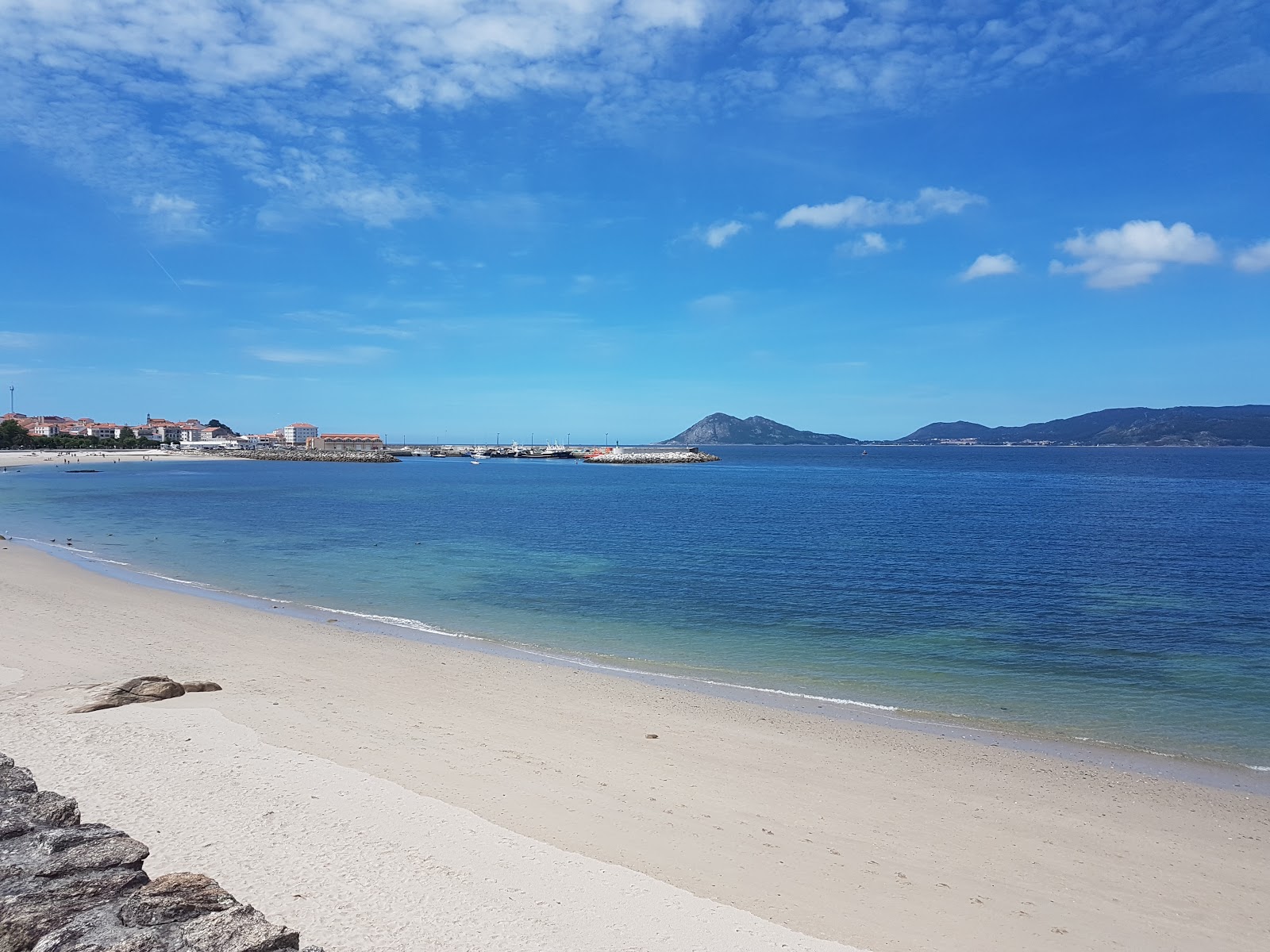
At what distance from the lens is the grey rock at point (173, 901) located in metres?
4.61

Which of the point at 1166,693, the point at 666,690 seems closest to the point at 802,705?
the point at 666,690

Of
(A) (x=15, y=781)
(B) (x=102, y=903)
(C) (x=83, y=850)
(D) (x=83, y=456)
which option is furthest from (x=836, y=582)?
(D) (x=83, y=456)

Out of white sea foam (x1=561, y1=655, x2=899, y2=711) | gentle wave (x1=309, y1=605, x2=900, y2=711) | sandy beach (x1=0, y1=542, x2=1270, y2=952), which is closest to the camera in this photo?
sandy beach (x1=0, y1=542, x2=1270, y2=952)

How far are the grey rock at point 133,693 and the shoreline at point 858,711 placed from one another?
6.26 meters

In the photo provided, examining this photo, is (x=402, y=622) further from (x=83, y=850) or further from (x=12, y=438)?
(x=12, y=438)

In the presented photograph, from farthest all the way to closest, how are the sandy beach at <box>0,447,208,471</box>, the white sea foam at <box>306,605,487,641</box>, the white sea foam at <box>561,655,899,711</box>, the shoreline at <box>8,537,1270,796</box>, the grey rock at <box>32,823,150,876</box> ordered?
the sandy beach at <box>0,447,208,471</box> → the white sea foam at <box>306,605,487,641</box> → the white sea foam at <box>561,655,899,711</box> → the shoreline at <box>8,537,1270,796</box> → the grey rock at <box>32,823,150,876</box>

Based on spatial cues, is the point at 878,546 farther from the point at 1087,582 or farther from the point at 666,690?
the point at 666,690

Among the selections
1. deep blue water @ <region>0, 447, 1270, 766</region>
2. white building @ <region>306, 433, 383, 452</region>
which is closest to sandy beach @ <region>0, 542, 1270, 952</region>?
deep blue water @ <region>0, 447, 1270, 766</region>

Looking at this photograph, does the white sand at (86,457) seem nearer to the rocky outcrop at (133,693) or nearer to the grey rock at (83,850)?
the rocky outcrop at (133,693)

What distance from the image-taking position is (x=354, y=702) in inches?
475

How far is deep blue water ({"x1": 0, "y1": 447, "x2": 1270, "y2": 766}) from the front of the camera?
1440 centimetres

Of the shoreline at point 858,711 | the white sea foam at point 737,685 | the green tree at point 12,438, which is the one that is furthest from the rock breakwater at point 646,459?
the white sea foam at point 737,685

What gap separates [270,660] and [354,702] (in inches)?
143

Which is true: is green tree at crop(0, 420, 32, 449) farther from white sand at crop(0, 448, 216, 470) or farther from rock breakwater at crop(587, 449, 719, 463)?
rock breakwater at crop(587, 449, 719, 463)
